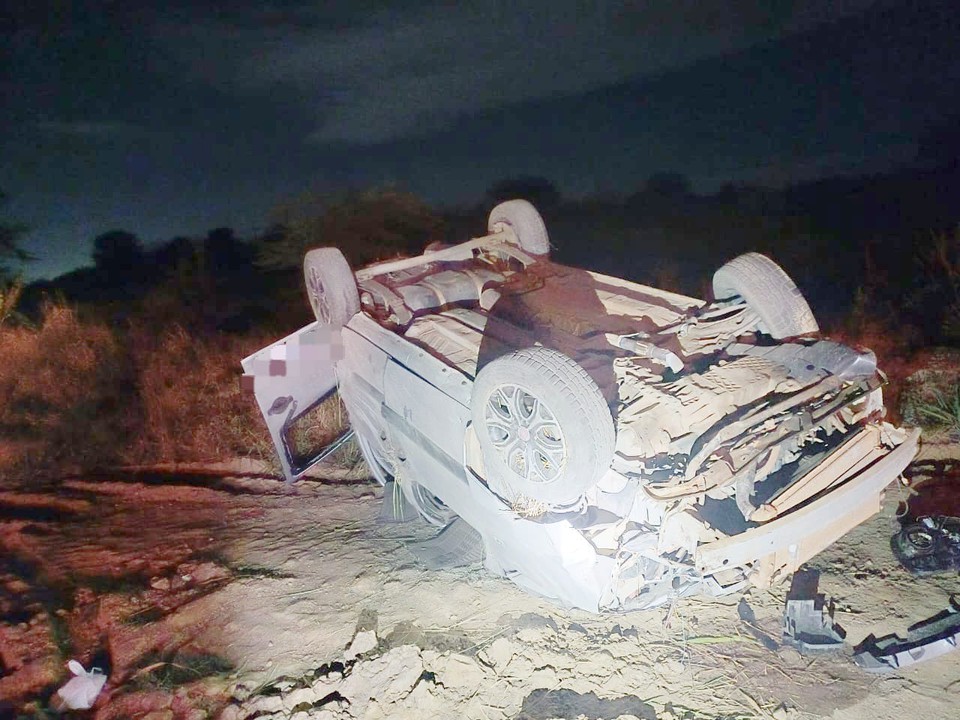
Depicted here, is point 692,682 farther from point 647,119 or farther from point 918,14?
point 918,14

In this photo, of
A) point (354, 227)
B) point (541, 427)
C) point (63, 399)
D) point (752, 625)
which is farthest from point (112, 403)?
point (752, 625)

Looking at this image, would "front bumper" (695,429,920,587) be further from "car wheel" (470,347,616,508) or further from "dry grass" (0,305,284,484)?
"dry grass" (0,305,284,484)

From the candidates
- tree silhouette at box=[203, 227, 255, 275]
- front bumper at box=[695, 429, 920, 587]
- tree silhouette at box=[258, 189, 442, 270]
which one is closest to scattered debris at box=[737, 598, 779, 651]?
front bumper at box=[695, 429, 920, 587]

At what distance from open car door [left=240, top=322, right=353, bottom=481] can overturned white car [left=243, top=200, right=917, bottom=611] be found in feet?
1.38

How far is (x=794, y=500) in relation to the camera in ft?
10.5

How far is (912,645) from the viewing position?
129 inches

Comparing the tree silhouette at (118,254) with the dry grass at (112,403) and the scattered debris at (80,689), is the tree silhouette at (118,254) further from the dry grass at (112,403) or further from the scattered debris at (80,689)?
the scattered debris at (80,689)

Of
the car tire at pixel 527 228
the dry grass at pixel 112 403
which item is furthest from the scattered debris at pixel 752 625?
the dry grass at pixel 112 403

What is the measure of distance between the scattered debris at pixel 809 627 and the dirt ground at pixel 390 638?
0.06 m

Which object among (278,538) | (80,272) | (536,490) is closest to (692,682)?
(536,490)

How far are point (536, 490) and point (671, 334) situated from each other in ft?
4.79

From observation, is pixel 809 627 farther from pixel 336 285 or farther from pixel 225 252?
pixel 225 252

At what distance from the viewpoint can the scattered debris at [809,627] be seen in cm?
343

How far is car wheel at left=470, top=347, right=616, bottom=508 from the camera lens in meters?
2.72
